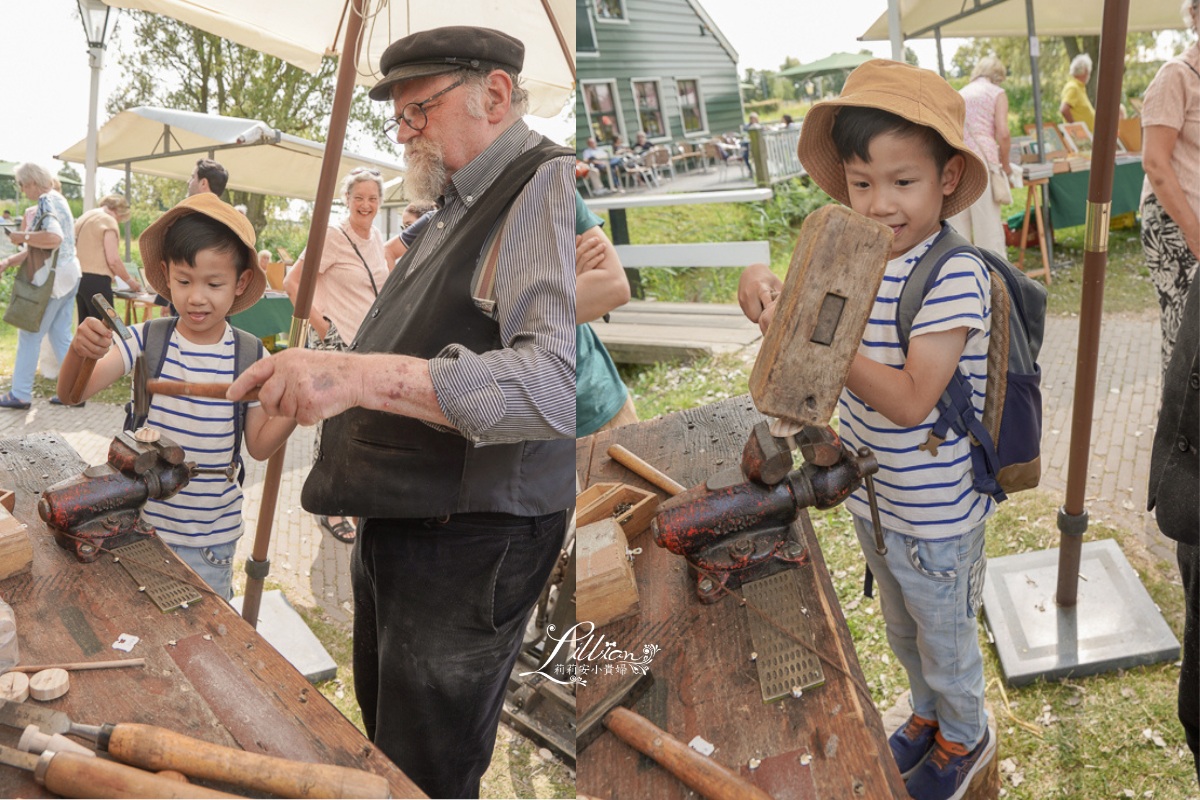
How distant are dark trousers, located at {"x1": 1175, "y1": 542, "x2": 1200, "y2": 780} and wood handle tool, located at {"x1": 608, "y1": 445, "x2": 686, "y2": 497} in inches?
40.6

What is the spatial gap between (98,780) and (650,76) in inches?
51.2

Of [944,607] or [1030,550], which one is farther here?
[1030,550]

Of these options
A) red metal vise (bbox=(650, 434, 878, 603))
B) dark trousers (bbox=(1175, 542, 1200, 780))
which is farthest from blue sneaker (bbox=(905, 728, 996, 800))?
red metal vise (bbox=(650, 434, 878, 603))

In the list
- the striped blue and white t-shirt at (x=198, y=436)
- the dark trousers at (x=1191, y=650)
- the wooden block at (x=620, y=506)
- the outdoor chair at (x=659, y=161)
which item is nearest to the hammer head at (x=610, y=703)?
the wooden block at (x=620, y=506)

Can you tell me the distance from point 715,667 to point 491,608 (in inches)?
16.3

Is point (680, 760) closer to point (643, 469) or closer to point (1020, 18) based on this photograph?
point (643, 469)

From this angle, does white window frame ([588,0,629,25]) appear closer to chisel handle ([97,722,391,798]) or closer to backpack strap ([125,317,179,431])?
backpack strap ([125,317,179,431])

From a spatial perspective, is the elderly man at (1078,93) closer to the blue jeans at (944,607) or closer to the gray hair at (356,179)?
the blue jeans at (944,607)

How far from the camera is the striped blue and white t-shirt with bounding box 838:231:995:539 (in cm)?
160

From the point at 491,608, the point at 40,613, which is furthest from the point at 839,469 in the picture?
the point at 40,613

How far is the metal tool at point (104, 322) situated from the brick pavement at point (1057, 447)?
0.03 meters

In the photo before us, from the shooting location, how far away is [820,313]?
4.35 feet

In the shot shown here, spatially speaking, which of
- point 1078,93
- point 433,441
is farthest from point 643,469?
point 1078,93

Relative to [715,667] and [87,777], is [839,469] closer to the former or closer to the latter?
[715,667]
